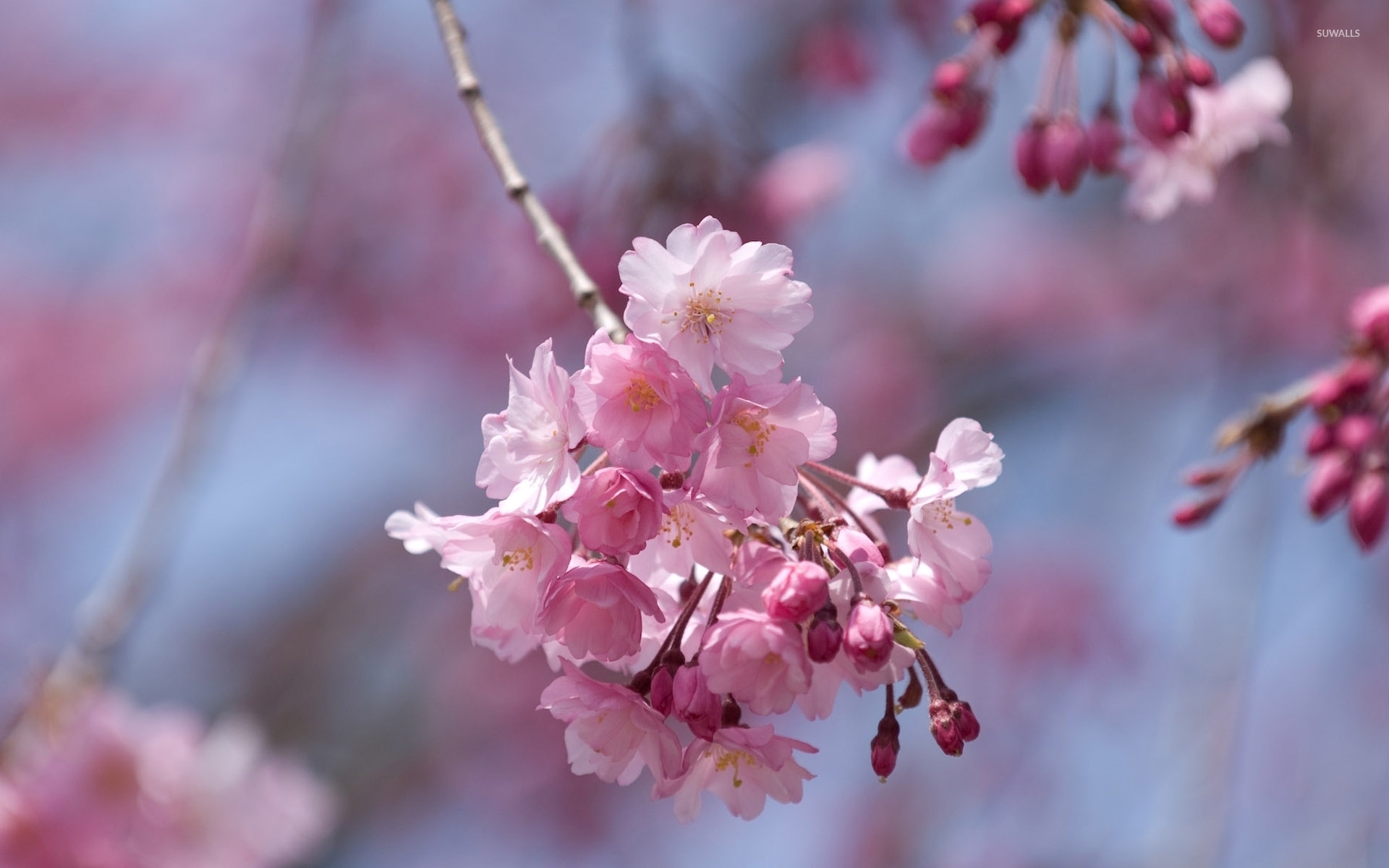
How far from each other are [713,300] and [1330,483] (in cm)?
110

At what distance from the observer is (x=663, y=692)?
3.07ft

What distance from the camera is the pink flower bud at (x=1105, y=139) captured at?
188 centimetres

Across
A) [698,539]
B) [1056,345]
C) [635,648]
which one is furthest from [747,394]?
[1056,345]

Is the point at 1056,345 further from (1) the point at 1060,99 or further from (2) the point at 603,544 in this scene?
(2) the point at 603,544

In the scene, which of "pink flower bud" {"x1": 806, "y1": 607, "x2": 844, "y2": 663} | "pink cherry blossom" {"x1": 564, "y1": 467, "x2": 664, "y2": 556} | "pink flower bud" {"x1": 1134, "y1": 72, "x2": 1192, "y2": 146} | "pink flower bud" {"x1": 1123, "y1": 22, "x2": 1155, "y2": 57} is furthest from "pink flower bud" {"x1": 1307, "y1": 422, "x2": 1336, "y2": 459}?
"pink cherry blossom" {"x1": 564, "y1": 467, "x2": 664, "y2": 556}

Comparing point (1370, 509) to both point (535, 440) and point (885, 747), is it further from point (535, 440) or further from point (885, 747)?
point (535, 440)

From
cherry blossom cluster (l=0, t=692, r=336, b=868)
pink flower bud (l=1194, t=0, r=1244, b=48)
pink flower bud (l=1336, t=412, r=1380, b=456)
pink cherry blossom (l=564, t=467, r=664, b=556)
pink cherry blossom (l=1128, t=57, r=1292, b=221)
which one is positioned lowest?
cherry blossom cluster (l=0, t=692, r=336, b=868)

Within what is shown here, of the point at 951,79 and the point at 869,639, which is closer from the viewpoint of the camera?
the point at 869,639

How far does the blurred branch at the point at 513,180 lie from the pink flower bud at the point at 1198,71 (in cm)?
113

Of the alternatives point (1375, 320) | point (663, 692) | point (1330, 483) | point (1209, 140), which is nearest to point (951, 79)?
point (1209, 140)

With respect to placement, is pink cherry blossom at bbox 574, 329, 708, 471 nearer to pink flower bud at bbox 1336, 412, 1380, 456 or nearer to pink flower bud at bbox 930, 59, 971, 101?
pink flower bud at bbox 1336, 412, 1380, 456

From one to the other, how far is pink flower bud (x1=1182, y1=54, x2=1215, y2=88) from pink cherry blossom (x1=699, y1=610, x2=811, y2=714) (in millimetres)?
1328

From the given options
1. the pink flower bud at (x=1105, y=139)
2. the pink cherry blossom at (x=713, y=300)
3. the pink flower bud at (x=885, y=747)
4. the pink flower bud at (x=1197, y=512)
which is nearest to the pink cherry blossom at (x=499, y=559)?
the pink cherry blossom at (x=713, y=300)

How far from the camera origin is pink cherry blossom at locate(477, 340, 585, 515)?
3.08 feet
